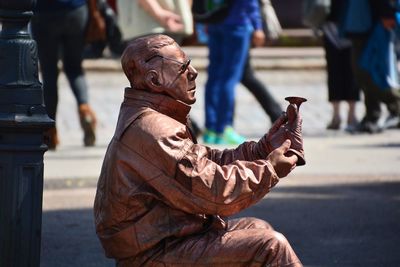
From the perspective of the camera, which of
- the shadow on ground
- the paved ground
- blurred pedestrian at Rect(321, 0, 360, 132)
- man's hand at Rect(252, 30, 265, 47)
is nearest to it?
the shadow on ground

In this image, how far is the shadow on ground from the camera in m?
7.10

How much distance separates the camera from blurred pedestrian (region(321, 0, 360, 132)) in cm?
1338

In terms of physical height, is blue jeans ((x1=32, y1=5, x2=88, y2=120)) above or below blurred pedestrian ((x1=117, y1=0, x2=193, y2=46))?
below

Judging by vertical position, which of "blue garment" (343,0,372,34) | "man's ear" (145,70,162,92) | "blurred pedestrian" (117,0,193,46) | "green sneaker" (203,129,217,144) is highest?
"man's ear" (145,70,162,92)

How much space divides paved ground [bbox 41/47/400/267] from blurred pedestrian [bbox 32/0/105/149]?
1.12 ft

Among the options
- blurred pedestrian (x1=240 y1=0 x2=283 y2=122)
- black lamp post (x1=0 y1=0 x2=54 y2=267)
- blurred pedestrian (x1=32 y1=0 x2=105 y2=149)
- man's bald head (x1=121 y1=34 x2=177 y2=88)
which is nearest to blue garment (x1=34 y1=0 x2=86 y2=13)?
blurred pedestrian (x1=32 y1=0 x2=105 y2=149)

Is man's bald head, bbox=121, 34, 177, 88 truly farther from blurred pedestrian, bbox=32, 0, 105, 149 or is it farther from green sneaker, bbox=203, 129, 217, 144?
green sneaker, bbox=203, 129, 217, 144

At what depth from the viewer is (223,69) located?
39.0ft

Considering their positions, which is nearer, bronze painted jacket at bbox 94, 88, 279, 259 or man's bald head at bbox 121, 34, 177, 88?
bronze painted jacket at bbox 94, 88, 279, 259

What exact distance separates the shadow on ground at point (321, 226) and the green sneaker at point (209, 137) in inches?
97.8

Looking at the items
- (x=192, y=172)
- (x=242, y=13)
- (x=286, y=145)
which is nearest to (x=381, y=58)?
(x=242, y=13)

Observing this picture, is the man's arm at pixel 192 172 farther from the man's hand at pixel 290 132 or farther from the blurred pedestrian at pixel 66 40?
the blurred pedestrian at pixel 66 40

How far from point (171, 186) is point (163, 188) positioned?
3 cm

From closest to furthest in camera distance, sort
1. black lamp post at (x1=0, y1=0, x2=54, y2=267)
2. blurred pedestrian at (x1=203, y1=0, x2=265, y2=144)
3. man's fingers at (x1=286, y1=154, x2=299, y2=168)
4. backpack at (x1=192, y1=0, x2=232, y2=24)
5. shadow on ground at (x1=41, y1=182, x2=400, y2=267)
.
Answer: man's fingers at (x1=286, y1=154, x2=299, y2=168), black lamp post at (x1=0, y1=0, x2=54, y2=267), shadow on ground at (x1=41, y1=182, x2=400, y2=267), backpack at (x1=192, y1=0, x2=232, y2=24), blurred pedestrian at (x1=203, y1=0, x2=265, y2=144)
